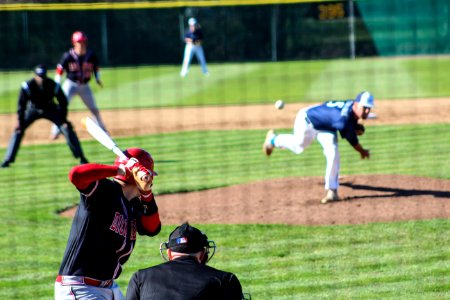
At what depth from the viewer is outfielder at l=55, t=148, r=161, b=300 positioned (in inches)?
213

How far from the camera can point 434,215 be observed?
10680mm

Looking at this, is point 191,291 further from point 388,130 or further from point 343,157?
point 388,130

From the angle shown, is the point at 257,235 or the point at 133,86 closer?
the point at 257,235

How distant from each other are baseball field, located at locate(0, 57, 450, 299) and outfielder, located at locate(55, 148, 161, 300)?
274cm

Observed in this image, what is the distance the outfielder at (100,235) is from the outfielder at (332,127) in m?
5.67

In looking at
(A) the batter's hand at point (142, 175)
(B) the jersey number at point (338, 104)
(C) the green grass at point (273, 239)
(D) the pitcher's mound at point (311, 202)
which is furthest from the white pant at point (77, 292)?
(B) the jersey number at point (338, 104)

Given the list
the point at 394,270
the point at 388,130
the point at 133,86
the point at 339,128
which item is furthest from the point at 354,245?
the point at 133,86

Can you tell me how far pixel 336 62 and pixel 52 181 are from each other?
72.7 feet

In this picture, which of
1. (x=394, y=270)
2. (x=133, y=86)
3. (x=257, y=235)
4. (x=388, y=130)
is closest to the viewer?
(x=394, y=270)

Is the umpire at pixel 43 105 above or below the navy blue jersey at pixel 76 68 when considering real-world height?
below

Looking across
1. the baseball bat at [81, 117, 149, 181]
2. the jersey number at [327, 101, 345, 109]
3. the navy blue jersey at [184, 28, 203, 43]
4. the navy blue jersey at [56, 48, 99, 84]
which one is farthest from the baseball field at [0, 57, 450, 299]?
the navy blue jersey at [184, 28, 203, 43]

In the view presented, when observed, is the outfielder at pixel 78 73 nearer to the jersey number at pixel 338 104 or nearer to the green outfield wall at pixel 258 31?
the jersey number at pixel 338 104

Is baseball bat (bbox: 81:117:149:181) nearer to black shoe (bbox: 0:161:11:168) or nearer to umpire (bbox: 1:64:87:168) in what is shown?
umpire (bbox: 1:64:87:168)

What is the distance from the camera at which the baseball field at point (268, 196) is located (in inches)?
341
